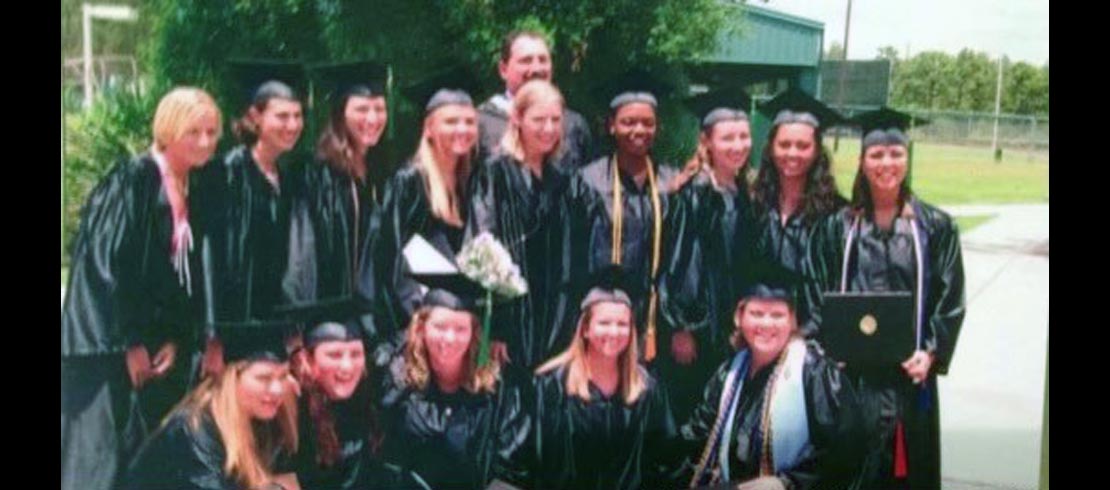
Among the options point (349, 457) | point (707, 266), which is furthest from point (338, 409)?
point (707, 266)

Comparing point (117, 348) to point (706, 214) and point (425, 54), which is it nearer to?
point (425, 54)

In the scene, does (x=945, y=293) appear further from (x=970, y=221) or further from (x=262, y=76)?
(x=262, y=76)

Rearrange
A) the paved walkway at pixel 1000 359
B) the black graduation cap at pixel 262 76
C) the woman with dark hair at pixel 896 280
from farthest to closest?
the paved walkway at pixel 1000 359, the woman with dark hair at pixel 896 280, the black graduation cap at pixel 262 76

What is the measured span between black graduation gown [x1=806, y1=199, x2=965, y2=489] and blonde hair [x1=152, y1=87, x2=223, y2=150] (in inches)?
71.1

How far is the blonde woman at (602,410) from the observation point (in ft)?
11.8

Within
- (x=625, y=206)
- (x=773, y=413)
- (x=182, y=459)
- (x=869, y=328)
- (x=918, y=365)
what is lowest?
(x=182, y=459)

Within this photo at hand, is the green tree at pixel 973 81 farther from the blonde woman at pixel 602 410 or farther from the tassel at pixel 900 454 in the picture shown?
the blonde woman at pixel 602 410

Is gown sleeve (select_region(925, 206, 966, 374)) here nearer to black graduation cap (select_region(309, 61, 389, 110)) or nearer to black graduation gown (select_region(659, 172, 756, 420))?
black graduation gown (select_region(659, 172, 756, 420))

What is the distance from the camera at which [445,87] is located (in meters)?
3.46

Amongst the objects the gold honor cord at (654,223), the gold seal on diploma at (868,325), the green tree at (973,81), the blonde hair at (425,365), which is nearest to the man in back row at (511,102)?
the gold honor cord at (654,223)

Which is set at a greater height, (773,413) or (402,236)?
(402,236)

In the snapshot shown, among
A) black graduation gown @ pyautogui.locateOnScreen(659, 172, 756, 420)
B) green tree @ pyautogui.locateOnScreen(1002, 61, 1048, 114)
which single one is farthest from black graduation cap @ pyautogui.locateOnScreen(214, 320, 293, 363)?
green tree @ pyautogui.locateOnScreen(1002, 61, 1048, 114)

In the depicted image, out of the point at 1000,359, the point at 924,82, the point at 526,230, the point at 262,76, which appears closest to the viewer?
the point at 262,76

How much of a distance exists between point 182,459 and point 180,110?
3.35ft
